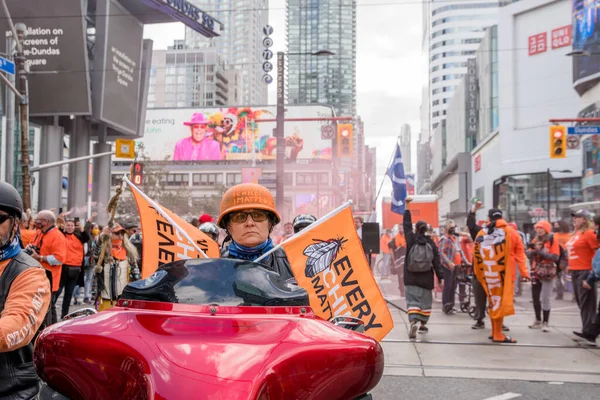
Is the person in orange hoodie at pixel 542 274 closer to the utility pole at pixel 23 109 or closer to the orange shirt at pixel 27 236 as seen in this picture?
the orange shirt at pixel 27 236

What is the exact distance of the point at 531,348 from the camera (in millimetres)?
8203

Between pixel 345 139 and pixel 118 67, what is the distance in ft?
59.0

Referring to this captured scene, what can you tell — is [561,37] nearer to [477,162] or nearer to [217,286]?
[477,162]

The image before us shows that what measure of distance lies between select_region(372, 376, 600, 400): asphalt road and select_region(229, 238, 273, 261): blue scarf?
272cm

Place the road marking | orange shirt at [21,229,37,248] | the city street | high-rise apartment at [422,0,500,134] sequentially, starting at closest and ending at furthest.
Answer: the road marking
the city street
orange shirt at [21,229,37,248]
high-rise apartment at [422,0,500,134]

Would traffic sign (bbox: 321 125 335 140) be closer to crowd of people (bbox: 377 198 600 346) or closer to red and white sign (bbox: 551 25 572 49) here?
crowd of people (bbox: 377 198 600 346)

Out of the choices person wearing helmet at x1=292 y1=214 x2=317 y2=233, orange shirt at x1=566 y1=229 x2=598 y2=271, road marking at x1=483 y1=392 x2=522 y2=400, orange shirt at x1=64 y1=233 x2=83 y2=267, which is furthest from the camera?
orange shirt at x1=64 y1=233 x2=83 y2=267

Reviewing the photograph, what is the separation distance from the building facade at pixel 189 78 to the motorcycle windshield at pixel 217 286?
14467 cm

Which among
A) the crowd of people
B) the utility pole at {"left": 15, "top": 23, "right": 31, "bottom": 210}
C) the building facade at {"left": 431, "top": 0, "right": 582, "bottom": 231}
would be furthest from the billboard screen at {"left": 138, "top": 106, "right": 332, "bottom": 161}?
the crowd of people

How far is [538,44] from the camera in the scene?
53250 mm

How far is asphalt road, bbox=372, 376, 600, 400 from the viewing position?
5.71 meters

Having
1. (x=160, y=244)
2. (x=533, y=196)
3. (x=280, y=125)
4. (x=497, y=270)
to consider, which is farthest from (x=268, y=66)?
(x=533, y=196)

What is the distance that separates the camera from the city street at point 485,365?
5910mm

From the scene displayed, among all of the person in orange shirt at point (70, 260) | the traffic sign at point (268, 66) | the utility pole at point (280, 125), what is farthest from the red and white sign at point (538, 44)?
the person in orange shirt at point (70, 260)
